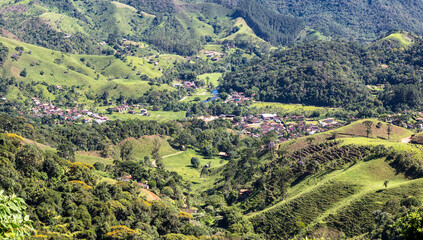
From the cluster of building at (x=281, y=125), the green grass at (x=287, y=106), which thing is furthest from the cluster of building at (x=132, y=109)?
the green grass at (x=287, y=106)

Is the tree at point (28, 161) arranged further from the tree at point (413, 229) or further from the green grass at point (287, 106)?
the green grass at point (287, 106)

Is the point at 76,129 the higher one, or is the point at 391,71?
the point at 391,71

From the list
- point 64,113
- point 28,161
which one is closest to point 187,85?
point 64,113

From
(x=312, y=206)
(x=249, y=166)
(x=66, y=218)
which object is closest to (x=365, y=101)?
(x=249, y=166)

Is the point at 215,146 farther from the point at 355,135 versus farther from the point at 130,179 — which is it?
the point at 130,179

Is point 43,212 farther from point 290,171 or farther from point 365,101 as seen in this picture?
point 365,101
